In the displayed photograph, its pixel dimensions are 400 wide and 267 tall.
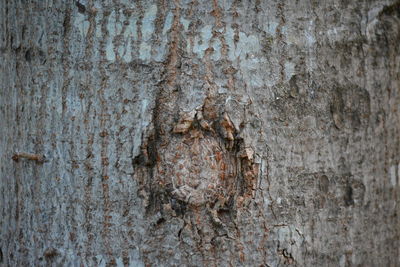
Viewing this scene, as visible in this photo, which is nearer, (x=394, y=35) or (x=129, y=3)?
(x=129, y=3)

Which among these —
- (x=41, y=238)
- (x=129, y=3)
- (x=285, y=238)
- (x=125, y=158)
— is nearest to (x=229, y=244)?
(x=285, y=238)

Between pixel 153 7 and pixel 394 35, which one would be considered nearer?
pixel 153 7

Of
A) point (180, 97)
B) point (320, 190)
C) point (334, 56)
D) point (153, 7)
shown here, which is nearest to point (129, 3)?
point (153, 7)

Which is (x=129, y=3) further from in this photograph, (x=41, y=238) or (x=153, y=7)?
(x=41, y=238)

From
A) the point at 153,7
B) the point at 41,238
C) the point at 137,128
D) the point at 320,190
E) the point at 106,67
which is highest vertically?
the point at 153,7

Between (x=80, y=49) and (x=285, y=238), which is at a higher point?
(x=80, y=49)

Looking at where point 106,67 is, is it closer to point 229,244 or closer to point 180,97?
point 180,97
